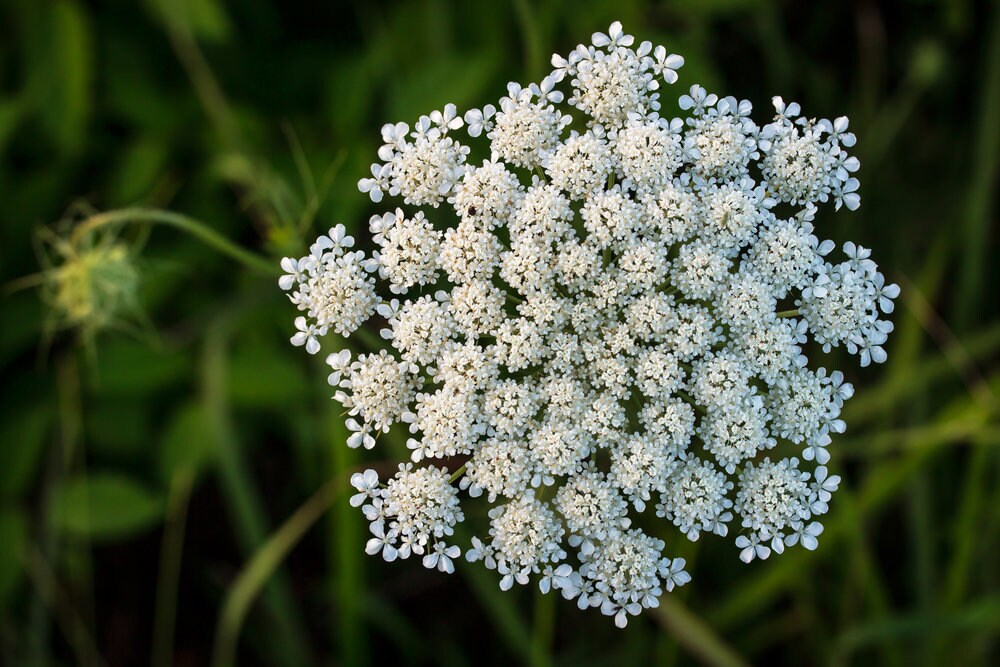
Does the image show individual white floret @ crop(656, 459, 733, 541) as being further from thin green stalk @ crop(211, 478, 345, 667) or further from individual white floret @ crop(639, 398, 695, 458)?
thin green stalk @ crop(211, 478, 345, 667)

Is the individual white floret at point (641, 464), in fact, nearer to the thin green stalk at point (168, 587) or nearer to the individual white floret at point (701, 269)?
the individual white floret at point (701, 269)

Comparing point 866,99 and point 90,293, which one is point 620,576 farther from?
point 866,99

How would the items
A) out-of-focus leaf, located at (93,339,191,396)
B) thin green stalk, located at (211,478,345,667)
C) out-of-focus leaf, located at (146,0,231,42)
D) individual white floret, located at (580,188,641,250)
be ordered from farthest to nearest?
out-of-focus leaf, located at (93,339,191,396) < thin green stalk, located at (211,478,345,667) < out-of-focus leaf, located at (146,0,231,42) < individual white floret, located at (580,188,641,250)

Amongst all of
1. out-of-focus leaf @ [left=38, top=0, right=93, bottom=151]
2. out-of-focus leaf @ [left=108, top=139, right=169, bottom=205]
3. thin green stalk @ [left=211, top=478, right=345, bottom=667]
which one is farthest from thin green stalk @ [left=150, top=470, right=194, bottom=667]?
out-of-focus leaf @ [left=38, top=0, right=93, bottom=151]

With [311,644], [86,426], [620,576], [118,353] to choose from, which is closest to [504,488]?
[620,576]

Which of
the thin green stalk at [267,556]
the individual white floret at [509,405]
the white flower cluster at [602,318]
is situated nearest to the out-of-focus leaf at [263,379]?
the thin green stalk at [267,556]

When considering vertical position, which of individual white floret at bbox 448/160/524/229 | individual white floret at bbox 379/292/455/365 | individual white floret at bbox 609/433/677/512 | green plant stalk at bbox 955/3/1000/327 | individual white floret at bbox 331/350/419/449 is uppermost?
green plant stalk at bbox 955/3/1000/327

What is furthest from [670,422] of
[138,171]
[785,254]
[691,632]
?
[138,171]
